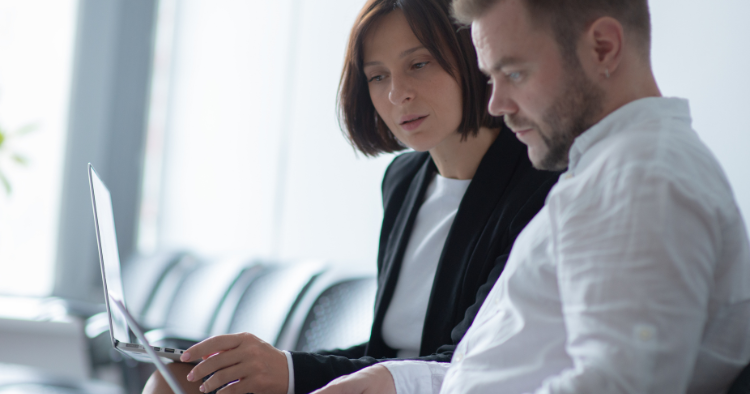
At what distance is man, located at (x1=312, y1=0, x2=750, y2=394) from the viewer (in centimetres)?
62

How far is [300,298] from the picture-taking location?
6.98ft

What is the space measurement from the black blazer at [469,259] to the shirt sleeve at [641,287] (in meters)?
0.53

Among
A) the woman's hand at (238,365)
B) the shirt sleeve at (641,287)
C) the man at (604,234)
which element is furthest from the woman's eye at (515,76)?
the woman's hand at (238,365)

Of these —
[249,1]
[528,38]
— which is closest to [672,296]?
[528,38]

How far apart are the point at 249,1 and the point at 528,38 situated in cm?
343

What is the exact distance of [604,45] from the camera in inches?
30.7

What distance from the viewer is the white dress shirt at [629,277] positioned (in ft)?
2.02

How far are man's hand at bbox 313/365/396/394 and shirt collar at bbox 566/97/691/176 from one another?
19.2 inches

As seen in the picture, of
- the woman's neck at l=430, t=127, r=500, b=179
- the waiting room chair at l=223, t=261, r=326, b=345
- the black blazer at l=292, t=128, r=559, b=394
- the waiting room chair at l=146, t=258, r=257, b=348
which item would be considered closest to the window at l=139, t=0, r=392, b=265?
the waiting room chair at l=146, t=258, r=257, b=348

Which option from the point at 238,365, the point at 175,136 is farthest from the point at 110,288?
the point at 175,136

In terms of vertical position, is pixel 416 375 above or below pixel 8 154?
above

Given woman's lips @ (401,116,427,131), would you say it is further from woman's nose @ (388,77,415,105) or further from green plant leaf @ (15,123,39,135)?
green plant leaf @ (15,123,39,135)

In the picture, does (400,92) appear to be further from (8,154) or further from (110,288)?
(8,154)

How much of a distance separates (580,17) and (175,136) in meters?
4.32
